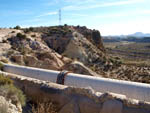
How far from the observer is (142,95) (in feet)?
22.0

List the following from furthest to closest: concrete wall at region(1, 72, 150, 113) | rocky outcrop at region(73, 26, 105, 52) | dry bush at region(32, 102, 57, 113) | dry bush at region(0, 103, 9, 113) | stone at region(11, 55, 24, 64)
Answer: rocky outcrop at region(73, 26, 105, 52), stone at region(11, 55, 24, 64), dry bush at region(32, 102, 57, 113), concrete wall at region(1, 72, 150, 113), dry bush at region(0, 103, 9, 113)

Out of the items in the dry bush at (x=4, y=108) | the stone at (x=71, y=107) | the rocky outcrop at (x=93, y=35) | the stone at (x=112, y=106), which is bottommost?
the stone at (x=71, y=107)

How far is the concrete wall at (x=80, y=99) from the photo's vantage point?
18.9 feet

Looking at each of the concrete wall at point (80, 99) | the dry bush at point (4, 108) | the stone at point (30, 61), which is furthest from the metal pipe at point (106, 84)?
the stone at point (30, 61)

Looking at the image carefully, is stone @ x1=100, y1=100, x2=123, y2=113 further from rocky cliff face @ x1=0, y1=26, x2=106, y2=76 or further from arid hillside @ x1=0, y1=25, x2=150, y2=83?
arid hillside @ x1=0, y1=25, x2=150, y2=83

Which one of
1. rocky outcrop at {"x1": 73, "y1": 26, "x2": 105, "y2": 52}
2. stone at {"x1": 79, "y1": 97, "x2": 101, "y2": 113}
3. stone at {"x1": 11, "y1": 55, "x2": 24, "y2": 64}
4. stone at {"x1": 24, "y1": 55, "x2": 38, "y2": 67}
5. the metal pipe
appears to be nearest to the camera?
stone at {"x1": 79, "y1": 97, "x2": 101, "y2": 113}

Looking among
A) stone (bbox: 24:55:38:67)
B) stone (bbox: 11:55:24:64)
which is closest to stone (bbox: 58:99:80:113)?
stone (bbox: 24:55:38:67)

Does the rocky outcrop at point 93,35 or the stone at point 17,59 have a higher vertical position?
the rocky outcrop at point 93,35

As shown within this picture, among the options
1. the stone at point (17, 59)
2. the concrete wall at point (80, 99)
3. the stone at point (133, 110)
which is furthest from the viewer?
the stone at point (17, 59)

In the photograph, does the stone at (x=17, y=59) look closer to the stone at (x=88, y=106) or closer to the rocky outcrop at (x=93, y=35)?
the stone at (x=88, y=106)

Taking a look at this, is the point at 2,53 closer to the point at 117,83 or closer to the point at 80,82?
the point at 80,82

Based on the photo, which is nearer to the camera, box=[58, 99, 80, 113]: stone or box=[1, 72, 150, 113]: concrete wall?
box=[1, 72, 150, 113]: concrete wall

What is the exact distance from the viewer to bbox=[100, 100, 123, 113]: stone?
5.82 m

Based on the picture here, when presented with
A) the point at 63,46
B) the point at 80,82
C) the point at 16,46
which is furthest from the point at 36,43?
the point at 80,82
